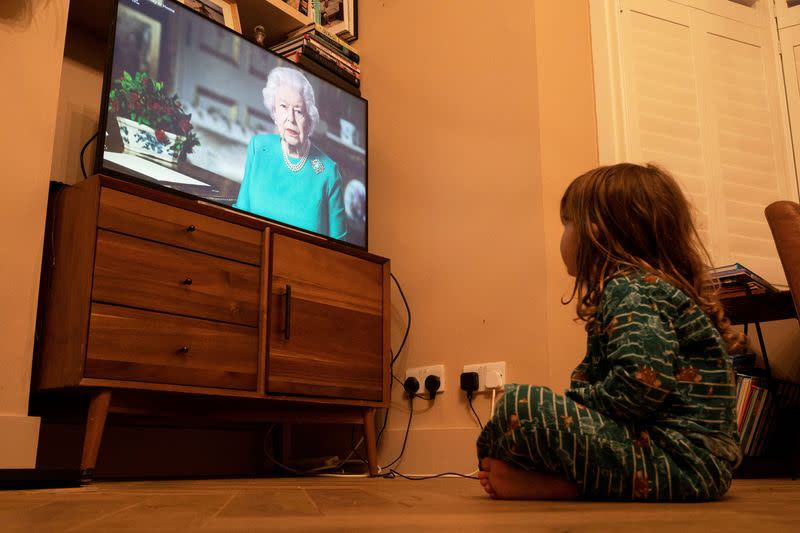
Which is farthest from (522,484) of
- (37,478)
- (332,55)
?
(332,55)

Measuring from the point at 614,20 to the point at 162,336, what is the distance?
1894 mm

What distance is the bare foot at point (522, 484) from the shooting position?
1.18 m

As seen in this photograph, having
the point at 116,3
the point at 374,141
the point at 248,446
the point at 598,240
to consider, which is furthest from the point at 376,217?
the point at 598,240

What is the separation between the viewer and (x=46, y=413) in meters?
2.02

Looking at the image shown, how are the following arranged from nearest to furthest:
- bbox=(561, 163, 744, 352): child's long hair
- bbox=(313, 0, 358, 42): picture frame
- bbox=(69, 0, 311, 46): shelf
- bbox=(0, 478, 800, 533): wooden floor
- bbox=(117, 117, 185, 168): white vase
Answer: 1. bbox=(0, 478, 800, 533): wooden floor
2. bbox=(561, 163, 744, 352): child's long hair
3. bbox=(117, 117, 185, 168): white vase
4. bbox=(69, 0, 311, 46): shelf
5. bbox=(313, 0, 358, 42): picture frame

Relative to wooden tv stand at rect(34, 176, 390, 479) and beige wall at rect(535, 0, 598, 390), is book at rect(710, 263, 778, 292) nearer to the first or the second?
beige wall at rect(535, 0, 598, 390)

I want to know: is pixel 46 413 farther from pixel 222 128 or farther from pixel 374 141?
pixel 374 141

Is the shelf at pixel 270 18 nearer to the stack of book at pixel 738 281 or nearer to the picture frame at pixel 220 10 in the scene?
the picture frame at pixel 220 10

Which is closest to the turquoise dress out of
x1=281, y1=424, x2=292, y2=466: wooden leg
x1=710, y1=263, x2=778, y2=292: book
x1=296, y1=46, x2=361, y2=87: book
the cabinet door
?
the cabinet door

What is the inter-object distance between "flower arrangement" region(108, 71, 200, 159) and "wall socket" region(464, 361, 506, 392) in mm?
1104

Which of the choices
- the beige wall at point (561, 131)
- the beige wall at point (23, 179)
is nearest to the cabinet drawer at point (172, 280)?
the beige wall at point (23, 179)

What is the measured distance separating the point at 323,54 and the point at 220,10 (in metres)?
0.42

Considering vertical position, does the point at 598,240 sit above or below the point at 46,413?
above

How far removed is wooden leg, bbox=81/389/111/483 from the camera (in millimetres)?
1646
